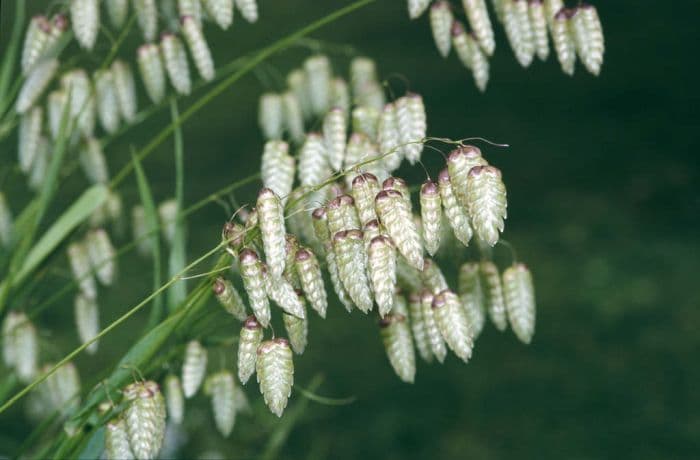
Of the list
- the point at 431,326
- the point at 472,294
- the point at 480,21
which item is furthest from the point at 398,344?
the point at 480,21

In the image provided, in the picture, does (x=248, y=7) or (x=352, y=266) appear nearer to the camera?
(x=352, y=266)

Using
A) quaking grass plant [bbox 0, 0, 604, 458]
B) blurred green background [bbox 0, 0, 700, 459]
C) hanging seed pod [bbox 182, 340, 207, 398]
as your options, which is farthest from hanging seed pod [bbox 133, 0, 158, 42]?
blurred green background [bbox 0, 0, 700, 459]

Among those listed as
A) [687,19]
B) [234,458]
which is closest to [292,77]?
[234,458]

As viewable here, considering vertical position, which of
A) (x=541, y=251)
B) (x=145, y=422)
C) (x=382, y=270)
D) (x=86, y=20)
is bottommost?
(x=541, y=251)

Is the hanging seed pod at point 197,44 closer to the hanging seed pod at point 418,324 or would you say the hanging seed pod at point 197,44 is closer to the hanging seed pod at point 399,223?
the hanging seed pod at point 418,324

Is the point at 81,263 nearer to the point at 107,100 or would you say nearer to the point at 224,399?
the point at 107,100

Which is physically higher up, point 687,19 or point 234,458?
point 234,458

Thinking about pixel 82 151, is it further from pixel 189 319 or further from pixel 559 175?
pixel 559 175
